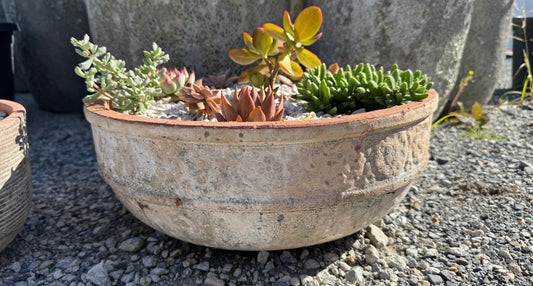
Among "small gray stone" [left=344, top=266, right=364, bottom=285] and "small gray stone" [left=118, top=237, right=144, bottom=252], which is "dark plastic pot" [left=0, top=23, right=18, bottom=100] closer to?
"small gray stone" [left=118, top=237, right=144, bottom=252]

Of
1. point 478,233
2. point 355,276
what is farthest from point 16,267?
point 478,233

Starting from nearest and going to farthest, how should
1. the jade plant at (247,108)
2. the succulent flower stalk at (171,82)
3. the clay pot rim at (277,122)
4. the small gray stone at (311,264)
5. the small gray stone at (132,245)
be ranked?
the clay pot rim at (277,122) → the jade plant at (247,108) → the small gray stone at (311,264) → the small gray stone at (132,245) → the succulent flower stalk at (171,82)

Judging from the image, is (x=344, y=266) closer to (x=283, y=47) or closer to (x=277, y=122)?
(x=277, y=122)

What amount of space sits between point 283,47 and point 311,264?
0.96 metres

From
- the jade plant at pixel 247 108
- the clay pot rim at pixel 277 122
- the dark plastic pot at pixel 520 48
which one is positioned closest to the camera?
the clay pot rim at pixel 277 122

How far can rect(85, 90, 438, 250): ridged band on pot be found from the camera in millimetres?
1374

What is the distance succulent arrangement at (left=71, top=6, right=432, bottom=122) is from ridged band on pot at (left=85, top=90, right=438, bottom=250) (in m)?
0.15

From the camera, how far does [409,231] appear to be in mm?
1924

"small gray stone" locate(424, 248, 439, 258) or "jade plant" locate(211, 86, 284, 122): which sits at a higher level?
"jade plant" locate(211, 86, 284, 122)

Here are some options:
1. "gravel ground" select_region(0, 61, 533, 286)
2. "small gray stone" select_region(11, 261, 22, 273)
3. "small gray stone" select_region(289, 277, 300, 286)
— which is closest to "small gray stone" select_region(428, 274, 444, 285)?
"gravel ground" select_region(0, 61, 533, 286)

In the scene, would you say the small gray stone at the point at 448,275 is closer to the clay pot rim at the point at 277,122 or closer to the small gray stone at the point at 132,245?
the clay pot rim at the point at 277,122

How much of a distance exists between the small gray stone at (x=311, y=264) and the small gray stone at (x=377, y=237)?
0.95ft

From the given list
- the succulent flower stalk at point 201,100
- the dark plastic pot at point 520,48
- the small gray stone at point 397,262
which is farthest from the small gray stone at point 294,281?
the dark plastic pot at point 520,48

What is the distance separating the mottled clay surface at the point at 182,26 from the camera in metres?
2.39
